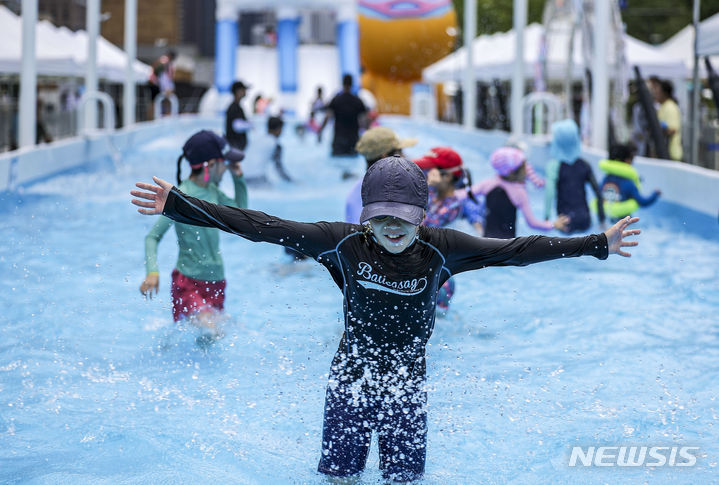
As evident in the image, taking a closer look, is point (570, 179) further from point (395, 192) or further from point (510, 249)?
point (395, 192)

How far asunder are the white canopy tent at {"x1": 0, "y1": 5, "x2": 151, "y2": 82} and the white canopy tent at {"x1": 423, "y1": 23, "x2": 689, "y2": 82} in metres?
9.17

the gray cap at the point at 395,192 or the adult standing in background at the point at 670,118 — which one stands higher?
the adult standing in background at the point at 670,118

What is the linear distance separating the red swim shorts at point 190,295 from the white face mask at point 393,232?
2.66 meters

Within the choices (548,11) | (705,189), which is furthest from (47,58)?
(705,189)

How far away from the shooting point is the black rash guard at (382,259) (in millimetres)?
3641

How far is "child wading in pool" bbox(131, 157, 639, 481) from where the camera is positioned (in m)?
3.64

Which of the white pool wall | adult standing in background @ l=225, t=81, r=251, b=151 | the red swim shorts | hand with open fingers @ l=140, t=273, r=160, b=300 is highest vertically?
adult standing in background @ l=225, t=81, r=251, b=151

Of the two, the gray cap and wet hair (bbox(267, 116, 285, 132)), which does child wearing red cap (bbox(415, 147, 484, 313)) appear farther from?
A: wet hair (bbox(267, 116, 285, 132))

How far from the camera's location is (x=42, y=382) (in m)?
5.79

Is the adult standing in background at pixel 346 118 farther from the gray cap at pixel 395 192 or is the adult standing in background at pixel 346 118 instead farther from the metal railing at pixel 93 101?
the gray cap at pixel 395 192

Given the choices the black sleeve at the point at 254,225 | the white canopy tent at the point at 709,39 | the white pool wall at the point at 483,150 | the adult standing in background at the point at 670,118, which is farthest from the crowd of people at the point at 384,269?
the adult standing in background at the point at 670,118

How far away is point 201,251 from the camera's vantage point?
6016 mm

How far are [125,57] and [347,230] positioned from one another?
83.1 ft

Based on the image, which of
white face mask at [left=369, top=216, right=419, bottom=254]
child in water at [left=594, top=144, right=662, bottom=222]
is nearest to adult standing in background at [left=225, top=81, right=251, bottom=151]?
child in water at [left=594, top=144, right=662, bottom=222]
